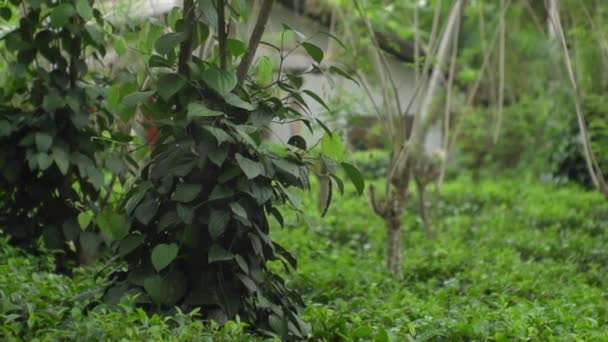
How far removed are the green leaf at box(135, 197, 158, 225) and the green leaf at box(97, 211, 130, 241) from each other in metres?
0.08

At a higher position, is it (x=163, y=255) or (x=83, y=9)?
(x=83, y=9)

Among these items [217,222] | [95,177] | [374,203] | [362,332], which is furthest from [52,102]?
[374,203]

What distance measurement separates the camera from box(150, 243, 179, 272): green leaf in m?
3.08

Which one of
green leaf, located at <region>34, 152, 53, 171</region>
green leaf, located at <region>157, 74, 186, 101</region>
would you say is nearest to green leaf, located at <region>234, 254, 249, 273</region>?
green leaf, located at <region>157, 74, 186, 101</region>

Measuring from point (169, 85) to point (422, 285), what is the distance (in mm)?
2429

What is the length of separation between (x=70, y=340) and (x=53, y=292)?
0.76m

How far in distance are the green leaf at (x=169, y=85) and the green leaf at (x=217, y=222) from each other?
44 cm

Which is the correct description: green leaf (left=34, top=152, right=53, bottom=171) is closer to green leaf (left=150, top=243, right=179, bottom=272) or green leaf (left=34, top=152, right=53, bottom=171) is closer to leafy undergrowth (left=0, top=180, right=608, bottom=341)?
leafy undergrowth (left=0, top=180, right=608, bottom=341)

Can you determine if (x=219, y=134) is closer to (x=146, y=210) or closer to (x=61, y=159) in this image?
(x=146, y=210)

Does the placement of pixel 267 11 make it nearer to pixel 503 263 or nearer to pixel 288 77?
pixel 288 77

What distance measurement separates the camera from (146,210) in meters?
3.18

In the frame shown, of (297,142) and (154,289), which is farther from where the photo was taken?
(297,142)

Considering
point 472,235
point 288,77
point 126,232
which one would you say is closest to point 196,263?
point 126,232

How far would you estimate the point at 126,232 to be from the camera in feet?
10.6
